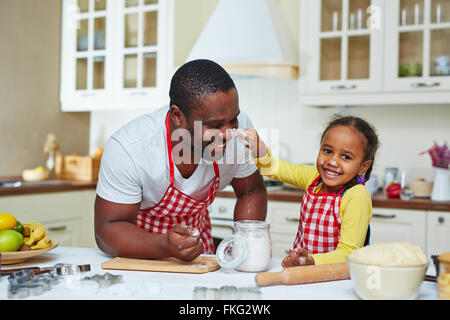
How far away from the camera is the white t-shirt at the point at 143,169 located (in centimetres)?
119

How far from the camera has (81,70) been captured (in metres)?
3.57

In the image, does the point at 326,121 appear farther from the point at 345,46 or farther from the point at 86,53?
the point at 86,53

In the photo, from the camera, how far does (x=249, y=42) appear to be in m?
2.88

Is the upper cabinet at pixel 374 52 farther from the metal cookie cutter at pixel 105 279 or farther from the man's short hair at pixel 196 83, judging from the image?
the metal cookie cutter at pixel 105 279

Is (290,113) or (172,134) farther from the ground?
(290,113)

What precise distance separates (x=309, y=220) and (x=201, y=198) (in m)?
0.32

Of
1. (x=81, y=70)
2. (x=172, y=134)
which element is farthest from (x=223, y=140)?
(x=81, y=70)

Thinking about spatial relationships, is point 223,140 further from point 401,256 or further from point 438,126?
point 438,126

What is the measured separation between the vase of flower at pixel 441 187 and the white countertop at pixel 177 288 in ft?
5.10

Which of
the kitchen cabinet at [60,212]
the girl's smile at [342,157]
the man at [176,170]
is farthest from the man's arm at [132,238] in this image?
the kitchen cabinet at [60,212]

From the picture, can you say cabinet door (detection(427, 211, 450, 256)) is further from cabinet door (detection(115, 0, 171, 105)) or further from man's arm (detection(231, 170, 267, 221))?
cabinet door (detection(115, 0, 171, 105))

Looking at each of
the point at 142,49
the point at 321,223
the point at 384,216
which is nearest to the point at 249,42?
the point at 142,49

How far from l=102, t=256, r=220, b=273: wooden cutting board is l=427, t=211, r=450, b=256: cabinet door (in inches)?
64.9
